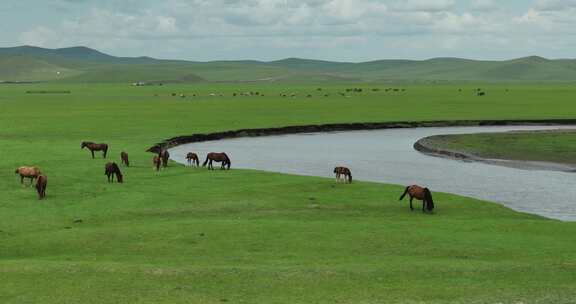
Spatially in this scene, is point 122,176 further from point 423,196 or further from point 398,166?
point 398,166

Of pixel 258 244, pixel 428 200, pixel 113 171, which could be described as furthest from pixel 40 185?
pixel 428 200

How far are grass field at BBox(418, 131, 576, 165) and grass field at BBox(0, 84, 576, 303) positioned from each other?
63.1ft

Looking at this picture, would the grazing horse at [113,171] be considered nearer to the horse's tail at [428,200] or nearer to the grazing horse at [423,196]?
the grazing horse at [423,196]

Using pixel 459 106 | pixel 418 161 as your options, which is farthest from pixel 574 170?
pixel 459 106

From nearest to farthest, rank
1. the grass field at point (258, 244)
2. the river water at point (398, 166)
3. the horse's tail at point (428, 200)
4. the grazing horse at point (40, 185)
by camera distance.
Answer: the grass field at point (258, 244), the horse's tail at point (428, 200), the grazing horse at point (40, 185), the river water at point (398, 166)

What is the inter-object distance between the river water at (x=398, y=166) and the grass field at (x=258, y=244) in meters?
4.48

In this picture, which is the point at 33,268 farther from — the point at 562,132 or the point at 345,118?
the point at 345,118

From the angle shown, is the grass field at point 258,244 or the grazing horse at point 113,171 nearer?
the grass field at point 258,244

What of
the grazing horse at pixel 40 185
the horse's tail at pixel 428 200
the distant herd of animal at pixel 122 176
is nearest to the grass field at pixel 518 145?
the distant herd of animal at pixel 122 176

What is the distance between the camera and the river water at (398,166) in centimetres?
3372

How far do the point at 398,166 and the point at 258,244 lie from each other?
24.9 m

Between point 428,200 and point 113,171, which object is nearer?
point 428,200

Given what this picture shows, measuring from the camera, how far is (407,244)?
21141 mm

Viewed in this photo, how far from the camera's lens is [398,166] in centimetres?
4497
